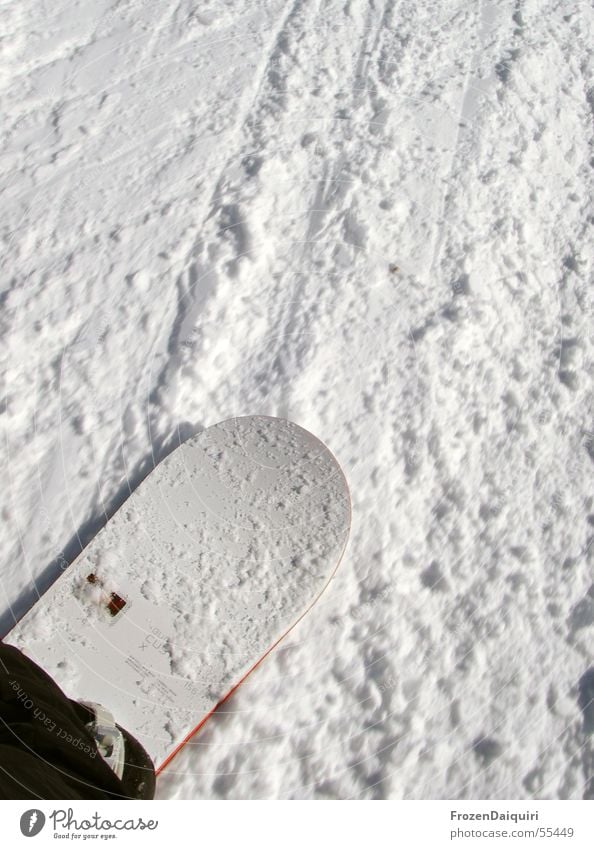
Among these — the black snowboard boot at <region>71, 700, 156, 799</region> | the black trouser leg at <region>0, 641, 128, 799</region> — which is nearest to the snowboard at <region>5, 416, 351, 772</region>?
the black snowboard boot at <region>71, 700, 156, 799</region>

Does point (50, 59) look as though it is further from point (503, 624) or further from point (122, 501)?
point (503, 624)

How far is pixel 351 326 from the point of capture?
93.4 inches

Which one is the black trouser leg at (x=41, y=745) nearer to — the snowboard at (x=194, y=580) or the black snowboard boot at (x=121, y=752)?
the black snowboard boot at (x=121, y=752)

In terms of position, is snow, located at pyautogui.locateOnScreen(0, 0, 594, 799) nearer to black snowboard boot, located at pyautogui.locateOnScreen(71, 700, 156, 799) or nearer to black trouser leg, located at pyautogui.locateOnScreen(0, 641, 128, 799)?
black snowboard boot, located at pyautogui.locateOnScreen(71, 700, 156, 799)

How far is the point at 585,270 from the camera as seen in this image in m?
2.47

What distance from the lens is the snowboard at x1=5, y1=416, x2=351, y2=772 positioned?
179 centimetres

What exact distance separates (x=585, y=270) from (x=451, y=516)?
0.97m

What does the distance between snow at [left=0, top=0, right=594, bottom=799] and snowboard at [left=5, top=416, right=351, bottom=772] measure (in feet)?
0.24

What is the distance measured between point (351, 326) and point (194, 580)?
0.90 meters

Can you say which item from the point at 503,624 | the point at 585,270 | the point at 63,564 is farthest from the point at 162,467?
the point at 585,270

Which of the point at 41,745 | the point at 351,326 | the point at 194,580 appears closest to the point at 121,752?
the point at 41,745
